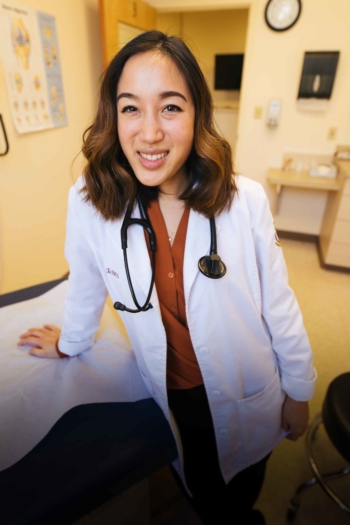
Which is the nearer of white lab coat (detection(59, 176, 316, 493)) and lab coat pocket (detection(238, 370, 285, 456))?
white lab coat (detection(59, 176, 316, 493))

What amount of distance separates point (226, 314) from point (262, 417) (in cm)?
35

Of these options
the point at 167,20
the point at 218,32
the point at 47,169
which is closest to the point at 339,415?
the point at 47,169

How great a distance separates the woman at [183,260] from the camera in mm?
633

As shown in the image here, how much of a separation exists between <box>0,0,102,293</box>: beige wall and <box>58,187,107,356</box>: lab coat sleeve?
1363mm

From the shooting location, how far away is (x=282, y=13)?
8.55ft

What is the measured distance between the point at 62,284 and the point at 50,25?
1788mm

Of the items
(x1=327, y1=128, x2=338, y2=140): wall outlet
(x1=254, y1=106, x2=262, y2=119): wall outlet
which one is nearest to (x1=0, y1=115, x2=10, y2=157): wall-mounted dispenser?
(x1=254, y1=106, x2=262, y2=119): wall outlet

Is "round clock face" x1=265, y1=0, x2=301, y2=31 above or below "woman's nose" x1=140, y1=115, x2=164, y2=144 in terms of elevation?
above

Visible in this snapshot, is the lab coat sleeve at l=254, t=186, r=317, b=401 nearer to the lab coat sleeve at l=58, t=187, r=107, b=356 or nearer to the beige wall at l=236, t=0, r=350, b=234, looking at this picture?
the lab coat sleeve at l=58, t=187, r=107, b=356

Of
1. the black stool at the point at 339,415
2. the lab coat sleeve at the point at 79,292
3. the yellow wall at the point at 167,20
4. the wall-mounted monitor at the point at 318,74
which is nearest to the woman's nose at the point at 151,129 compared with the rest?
the lab coat sleeve at the point at 79,292

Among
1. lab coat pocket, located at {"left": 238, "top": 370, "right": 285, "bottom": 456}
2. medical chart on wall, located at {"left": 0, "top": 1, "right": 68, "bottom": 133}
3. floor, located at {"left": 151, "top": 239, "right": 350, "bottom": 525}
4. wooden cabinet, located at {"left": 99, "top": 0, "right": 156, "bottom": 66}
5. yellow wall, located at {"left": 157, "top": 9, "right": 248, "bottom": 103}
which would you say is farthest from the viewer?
yellow wall, located at {"left": 157, "top": 9, "right": 248, "bottom": 103}

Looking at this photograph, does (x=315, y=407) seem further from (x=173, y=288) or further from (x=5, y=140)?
(x=5, y=140)

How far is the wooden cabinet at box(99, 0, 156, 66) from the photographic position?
2.19m

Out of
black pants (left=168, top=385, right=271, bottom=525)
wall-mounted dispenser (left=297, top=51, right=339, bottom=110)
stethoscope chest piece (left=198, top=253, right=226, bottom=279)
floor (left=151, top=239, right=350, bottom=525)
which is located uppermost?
wall-mounted dispenser (left=297, top=51, right=339, bottom=110)
